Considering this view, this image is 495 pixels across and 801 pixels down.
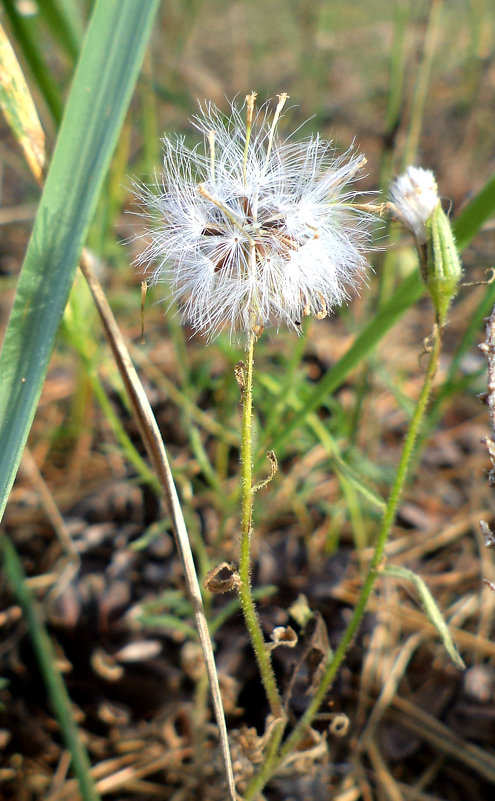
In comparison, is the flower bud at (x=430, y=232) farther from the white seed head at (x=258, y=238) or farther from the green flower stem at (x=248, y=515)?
the green flower stem at (x=248, y=515)

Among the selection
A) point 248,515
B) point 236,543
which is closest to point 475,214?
point 248,515

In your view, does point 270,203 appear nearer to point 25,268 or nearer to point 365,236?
point 365,236

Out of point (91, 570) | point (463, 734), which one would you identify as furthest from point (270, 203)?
point (463, 734)

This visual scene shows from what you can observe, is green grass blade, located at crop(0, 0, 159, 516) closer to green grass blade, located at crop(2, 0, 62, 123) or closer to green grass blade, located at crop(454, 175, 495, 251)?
green grass blade, located at crop(454, 175, 495, 251)

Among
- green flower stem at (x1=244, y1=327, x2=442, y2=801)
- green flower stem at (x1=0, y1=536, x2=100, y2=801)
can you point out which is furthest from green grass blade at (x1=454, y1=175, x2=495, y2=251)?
green flower stem at (x1=0, y1=536, x2=100, y2=801)

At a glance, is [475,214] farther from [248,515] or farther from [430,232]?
[248,515]

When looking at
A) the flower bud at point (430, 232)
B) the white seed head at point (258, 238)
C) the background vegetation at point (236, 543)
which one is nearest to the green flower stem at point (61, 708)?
the background vegetation at point (236, 543)
